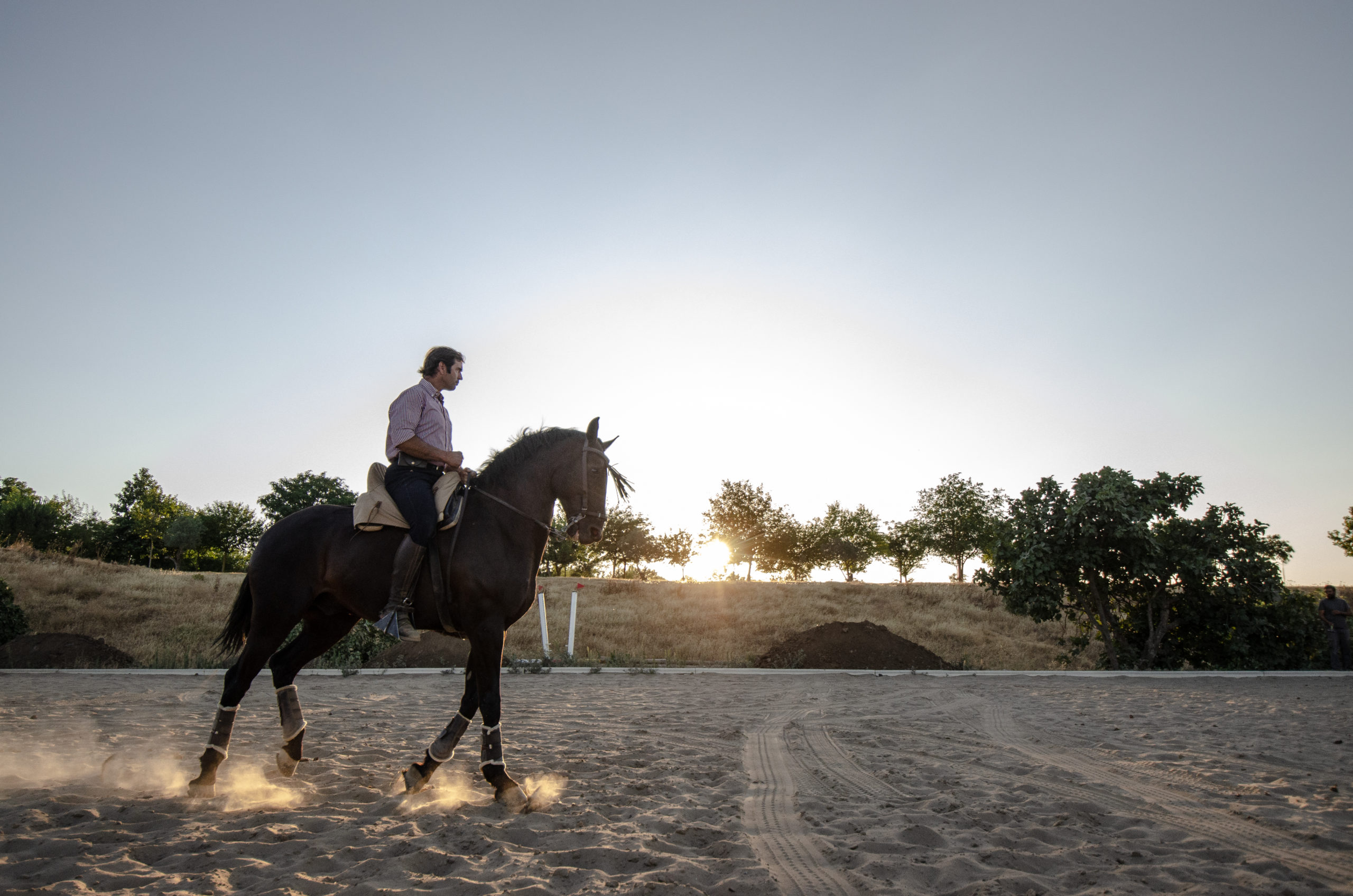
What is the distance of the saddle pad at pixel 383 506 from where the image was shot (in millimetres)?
4891

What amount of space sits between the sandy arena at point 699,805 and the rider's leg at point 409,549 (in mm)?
1101

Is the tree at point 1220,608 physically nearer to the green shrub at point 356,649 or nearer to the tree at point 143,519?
the green shrub at point 356,649

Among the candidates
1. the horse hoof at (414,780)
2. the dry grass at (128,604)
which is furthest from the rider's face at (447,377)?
the dry grass at (128,604)

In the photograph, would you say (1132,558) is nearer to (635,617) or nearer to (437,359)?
(635,617)

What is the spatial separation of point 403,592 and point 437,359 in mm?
1756

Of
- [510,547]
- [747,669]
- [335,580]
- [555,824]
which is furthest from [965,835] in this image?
[747,669]

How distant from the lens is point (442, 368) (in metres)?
5.32

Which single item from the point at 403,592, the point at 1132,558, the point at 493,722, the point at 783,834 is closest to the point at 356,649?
the point at 403,592

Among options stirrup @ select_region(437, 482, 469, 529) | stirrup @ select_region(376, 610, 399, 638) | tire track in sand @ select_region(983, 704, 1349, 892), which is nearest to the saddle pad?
stirrup @ select_region(437, 482, 469, 529)

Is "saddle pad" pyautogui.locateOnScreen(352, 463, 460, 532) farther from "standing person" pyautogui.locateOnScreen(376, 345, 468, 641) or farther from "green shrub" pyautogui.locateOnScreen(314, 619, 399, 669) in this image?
"green shrub" pyautogui.locateOnScreen(314, 619, 399, 669)

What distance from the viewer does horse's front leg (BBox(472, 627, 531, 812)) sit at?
4398 millimetres

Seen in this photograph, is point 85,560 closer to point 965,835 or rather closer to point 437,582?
point 437,582

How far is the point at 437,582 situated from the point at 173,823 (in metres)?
1.90

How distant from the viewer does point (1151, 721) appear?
7.78m
